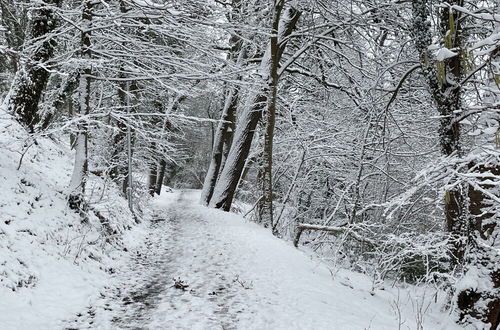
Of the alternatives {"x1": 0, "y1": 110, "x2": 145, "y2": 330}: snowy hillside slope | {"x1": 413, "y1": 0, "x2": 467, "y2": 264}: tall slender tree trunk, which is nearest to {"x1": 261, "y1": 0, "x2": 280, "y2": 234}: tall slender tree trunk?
{"x1": 0, "y1": 110, "x2": 145, "y2": 330}: snowy hillside slope

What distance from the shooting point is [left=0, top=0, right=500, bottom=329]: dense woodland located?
16.8ft

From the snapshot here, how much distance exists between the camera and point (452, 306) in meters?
5.64


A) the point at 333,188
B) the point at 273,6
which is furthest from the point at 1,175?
the point at 333,188

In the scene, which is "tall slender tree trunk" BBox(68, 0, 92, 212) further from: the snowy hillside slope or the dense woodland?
the snowy hillside slope

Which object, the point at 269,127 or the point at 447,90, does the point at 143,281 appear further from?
the point at 269,127

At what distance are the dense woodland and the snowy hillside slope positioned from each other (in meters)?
0.50

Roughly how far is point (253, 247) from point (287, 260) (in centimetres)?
122

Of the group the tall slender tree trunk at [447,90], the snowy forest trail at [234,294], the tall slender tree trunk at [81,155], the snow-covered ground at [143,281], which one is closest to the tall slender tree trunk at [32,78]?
the snow-covered ground at [143,281]

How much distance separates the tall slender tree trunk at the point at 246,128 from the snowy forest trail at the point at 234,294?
16.2 feet

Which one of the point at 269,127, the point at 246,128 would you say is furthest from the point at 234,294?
the point at 246,128

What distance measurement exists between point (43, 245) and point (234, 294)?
297 cm

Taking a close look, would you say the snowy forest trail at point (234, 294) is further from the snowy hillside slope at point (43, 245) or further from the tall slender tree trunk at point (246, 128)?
the tall slender tree trunk at point (246, 128)

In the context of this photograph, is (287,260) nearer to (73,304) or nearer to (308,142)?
(73,304)

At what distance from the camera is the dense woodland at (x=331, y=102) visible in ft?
16.8
